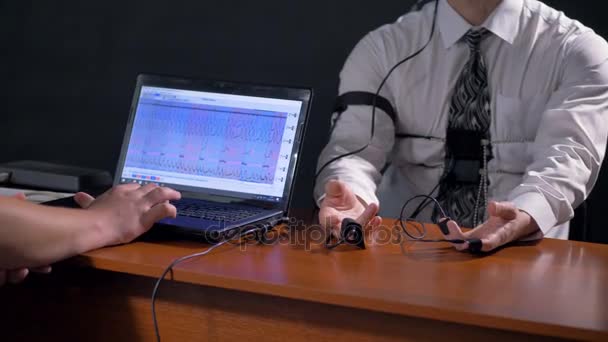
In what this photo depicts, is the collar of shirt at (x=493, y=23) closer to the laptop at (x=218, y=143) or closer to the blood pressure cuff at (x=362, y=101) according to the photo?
the blood pressure cuff at (x=362, y=101)

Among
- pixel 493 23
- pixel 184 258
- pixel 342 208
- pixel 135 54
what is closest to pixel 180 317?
pixel 184 258

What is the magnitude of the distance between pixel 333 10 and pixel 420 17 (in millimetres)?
629

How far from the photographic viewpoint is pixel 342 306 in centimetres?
98

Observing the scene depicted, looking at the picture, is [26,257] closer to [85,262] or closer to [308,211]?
[85,262]

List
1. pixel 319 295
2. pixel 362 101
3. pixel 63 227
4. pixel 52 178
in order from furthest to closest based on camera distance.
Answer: pixel 362 101 < pixel 52 178 < pixel 63 227 < pixel 319 295

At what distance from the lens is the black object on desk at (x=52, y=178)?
5.39 feet

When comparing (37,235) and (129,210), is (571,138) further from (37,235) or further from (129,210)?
(37,235)

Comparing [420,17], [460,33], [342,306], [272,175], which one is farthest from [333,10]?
[342,306]

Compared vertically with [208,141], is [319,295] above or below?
below

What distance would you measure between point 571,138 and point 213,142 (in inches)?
31.0

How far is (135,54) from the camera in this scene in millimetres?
2775

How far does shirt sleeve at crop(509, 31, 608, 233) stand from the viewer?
142 cm

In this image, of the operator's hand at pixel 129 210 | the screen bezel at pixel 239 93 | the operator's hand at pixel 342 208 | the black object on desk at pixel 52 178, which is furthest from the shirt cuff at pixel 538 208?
the black object on desk at pixel 52 178

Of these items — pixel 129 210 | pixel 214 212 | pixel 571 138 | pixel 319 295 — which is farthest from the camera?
pixel 571 138
